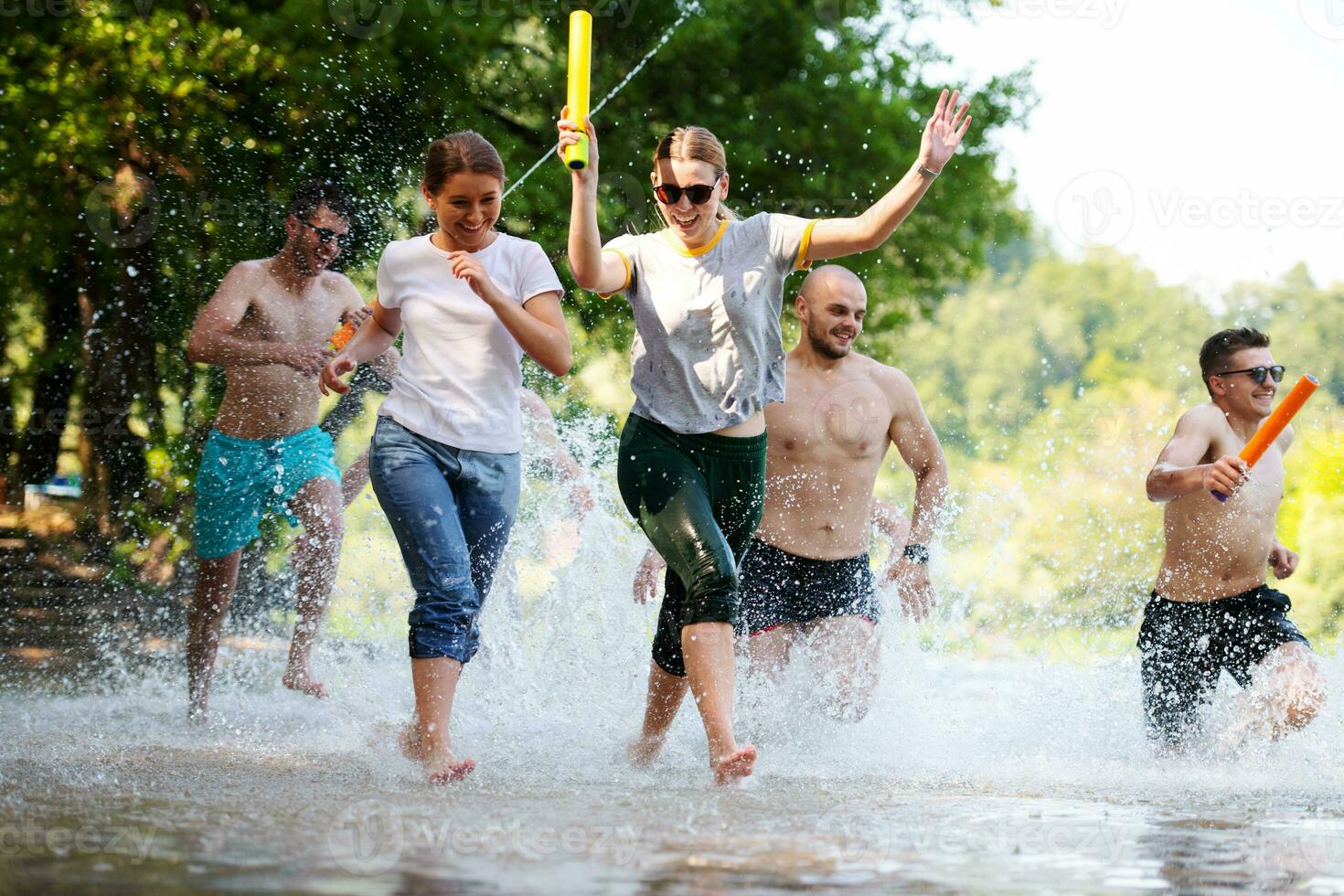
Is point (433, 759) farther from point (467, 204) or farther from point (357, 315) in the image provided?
point (357, 315)

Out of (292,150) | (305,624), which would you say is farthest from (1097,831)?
(292,150)

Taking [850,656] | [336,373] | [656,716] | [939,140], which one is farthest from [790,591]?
[939,140]

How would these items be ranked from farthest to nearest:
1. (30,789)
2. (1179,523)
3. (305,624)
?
1. (305,624)
2. (1179,523)
3. (30,789)

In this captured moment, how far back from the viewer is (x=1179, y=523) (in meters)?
5.67

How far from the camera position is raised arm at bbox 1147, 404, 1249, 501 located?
4902 millimetres

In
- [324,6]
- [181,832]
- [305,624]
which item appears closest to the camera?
[181,832]

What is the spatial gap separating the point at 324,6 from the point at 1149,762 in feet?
31.6

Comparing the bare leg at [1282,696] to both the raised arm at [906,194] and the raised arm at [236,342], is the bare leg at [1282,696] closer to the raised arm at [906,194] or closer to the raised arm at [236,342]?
the raised arm at [906,194]

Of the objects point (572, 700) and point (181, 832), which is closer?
point (181, 832)

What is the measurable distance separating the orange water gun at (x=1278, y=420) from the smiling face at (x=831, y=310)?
1421mm

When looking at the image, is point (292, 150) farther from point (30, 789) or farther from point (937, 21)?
point (30, 789)

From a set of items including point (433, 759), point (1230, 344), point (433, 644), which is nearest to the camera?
point (433, 759)

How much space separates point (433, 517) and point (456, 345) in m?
0.49

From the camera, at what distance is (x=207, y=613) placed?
631cm
